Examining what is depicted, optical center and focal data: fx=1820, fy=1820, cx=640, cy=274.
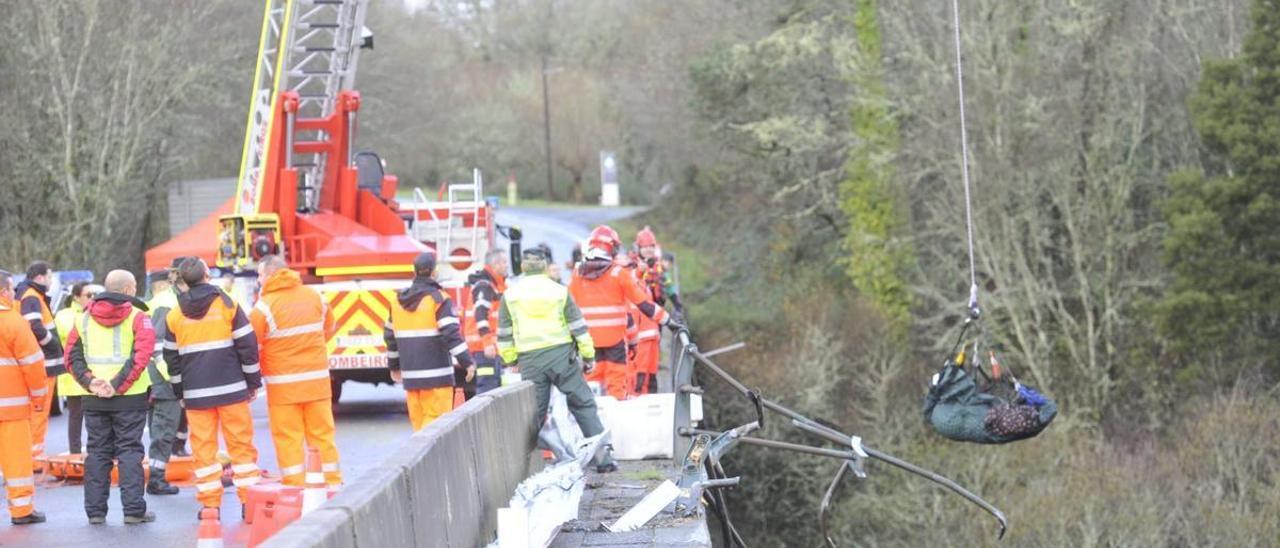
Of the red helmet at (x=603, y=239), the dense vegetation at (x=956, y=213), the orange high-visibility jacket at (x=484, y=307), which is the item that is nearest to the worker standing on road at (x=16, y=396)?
the orange high-visibility jacket at (x=484, y=307)

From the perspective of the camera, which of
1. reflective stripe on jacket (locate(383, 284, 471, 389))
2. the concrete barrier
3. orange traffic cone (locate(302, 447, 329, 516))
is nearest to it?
the concrete barrier

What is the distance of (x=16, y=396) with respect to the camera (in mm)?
11711

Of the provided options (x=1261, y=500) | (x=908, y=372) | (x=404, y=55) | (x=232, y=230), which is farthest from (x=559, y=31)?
(x=232, y=230)

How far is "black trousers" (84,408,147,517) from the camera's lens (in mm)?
11836

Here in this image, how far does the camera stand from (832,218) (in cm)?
4150

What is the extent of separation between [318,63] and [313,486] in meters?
12.6

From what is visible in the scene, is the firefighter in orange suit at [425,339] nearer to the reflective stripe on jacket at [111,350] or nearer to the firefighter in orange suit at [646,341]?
the reflective stripe on jacket at [111,350]

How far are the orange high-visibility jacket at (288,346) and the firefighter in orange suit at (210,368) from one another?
36 centimetres

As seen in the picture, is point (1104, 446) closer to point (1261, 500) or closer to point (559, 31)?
point (1261, 500)

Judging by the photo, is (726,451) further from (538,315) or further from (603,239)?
(603,239)

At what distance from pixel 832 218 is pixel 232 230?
2362 centimetres

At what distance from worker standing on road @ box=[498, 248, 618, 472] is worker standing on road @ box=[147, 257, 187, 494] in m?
2.35

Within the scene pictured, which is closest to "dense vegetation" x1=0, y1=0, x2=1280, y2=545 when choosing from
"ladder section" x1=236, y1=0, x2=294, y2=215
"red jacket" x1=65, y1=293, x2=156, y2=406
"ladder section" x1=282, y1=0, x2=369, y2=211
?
"ladder section" x1=282, y1=0, x2=369, y2=211

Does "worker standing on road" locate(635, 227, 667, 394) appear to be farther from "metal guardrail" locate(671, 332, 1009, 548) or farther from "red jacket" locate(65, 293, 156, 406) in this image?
"red jacket" locate(65, 293, 156, 406)
